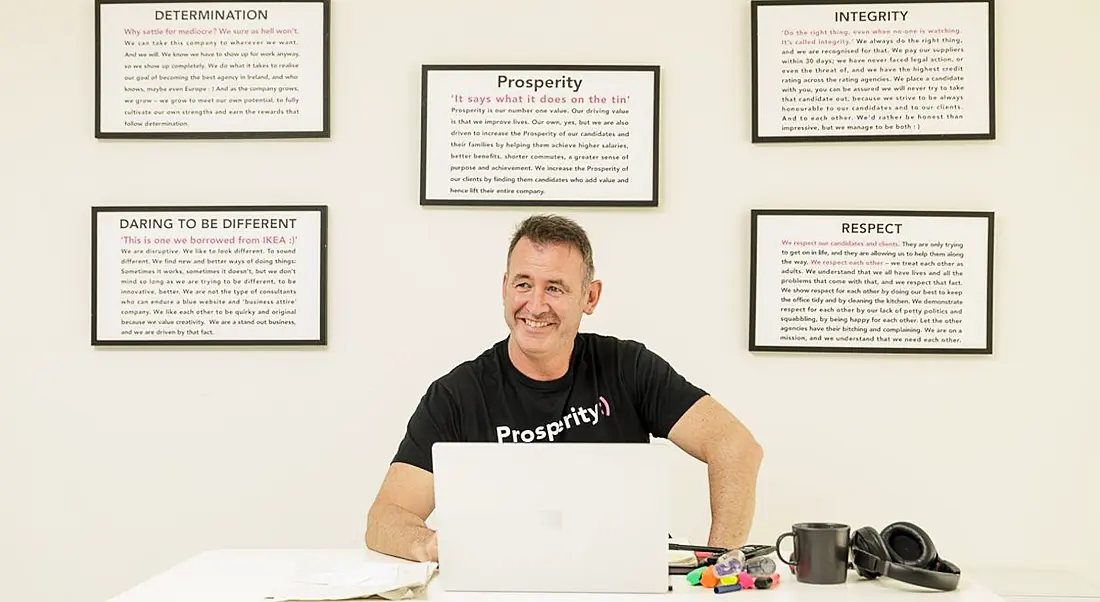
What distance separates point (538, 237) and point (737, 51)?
91 cm

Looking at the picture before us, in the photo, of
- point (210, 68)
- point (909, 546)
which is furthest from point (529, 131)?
point (909, 546)

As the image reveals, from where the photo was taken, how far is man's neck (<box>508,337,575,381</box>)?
8.58 feet

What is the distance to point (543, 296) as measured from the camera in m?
2.59

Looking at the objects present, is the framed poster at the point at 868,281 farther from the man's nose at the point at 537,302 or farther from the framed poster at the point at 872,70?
the man's nose at the point at 537,302

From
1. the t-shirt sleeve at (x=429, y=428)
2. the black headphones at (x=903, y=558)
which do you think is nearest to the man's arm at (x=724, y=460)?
the t-shirt sleeve at (x=429, y=428)

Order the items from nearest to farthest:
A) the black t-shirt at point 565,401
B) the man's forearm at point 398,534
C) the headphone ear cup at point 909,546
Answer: the headphone ear cup at point 909,546
the man's forearm at point 398,534
the black t-shirt at point 565,401

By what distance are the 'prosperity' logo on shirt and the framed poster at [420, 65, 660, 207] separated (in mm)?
686

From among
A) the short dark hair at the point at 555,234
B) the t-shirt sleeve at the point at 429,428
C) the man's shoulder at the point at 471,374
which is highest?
the short dark hair at the point at 555,234

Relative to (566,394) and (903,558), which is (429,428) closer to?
(566,394)

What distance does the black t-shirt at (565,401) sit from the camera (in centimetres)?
256

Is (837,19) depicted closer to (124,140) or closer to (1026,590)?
(1026,590)

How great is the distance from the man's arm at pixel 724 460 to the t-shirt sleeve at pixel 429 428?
0.52 metres

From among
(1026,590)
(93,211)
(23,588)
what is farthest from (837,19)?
(23,588)

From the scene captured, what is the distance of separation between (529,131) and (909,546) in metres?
1.66
